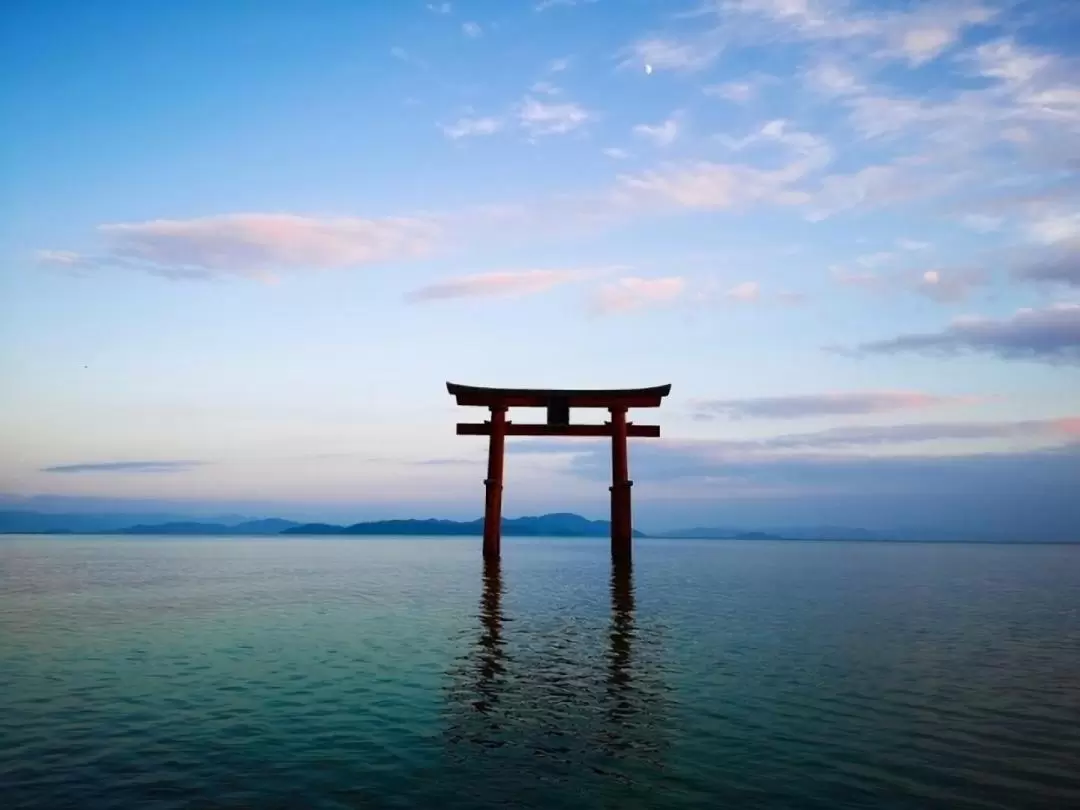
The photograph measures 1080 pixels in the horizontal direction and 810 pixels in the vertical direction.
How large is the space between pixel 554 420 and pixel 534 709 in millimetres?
20701

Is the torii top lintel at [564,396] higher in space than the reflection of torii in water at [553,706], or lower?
higher

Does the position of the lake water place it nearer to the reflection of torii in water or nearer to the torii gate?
the reflection of torii in water

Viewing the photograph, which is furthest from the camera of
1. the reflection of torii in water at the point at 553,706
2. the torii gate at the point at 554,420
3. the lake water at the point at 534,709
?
the torii gate at the point at 554,420

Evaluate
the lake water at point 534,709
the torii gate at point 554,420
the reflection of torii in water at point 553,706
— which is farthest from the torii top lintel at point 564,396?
the reflection of torii in water at point 553,706

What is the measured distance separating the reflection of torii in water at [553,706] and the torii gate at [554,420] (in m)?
13.9

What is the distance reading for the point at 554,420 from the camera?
98.1ft

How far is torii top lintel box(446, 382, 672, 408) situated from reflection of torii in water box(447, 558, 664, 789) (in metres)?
14.8

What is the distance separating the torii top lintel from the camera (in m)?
29.6

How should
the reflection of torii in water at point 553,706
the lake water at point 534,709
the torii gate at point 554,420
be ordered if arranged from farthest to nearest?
1. the torii gate at point 554,420
2. the reflection of torii in water at point 553,706
3. the lake water at point 534,709

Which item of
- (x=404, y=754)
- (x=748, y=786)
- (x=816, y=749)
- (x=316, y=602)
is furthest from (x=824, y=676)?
(x=316, y=602)

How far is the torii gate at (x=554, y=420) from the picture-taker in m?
29.5

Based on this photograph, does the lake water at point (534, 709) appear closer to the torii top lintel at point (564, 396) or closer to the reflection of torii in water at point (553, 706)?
the reflection of torii in water at point (553, 706)

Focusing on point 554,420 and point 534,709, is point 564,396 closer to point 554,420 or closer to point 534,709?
point 554,420

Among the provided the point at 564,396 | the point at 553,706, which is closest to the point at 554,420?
the point at 564,396
